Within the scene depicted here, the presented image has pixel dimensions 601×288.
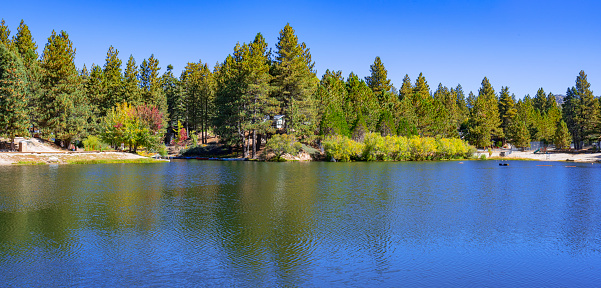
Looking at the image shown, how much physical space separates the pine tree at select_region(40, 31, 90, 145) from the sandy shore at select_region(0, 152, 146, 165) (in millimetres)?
9326

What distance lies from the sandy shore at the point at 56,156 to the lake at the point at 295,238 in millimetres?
A: 30156

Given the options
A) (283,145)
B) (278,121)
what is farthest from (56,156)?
(278,121)

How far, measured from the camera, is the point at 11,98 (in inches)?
2291

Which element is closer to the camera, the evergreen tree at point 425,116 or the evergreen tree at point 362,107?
the evergreen tree at point 362,107

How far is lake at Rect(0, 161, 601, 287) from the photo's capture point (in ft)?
40.0

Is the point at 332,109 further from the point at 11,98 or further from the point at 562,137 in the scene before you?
the point at 562,137

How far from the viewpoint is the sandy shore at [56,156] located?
5382 centimetres

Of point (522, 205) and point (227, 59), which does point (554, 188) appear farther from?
point (227, 59)

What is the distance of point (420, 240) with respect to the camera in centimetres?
1650

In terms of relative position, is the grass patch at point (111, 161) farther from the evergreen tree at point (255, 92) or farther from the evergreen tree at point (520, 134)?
the evergreen tree at point (520, 134)

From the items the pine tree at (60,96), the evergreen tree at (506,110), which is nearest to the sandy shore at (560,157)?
the evergreen tree at (506,110)

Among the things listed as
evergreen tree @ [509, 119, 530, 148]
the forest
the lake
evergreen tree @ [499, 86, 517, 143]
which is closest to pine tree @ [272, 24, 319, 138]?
the forest

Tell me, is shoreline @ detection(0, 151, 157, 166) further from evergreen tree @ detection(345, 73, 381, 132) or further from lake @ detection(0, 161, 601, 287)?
evergreen tree @ detection(345, 73, 381, 132)

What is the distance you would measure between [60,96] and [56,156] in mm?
13908
